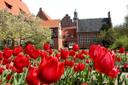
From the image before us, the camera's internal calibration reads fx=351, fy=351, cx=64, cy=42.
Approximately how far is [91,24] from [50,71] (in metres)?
91.9

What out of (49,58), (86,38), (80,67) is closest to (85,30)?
(86,38)

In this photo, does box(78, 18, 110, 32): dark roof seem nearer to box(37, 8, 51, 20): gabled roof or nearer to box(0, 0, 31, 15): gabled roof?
box(37, 8, 51, 20): gabled roof

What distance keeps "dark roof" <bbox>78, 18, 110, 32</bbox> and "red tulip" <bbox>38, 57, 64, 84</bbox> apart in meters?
90.5

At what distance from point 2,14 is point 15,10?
18.8 metres

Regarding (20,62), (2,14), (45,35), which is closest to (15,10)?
(45,35)

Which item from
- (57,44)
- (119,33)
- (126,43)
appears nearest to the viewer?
(126,43)

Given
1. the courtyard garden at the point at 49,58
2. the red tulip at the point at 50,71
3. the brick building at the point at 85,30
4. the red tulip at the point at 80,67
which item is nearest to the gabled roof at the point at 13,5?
the courtyard garden at the point at 49,58

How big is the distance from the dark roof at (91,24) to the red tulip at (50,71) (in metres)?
90.5

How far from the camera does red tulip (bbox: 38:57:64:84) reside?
64.8 inches

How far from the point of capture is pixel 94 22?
93125 mm

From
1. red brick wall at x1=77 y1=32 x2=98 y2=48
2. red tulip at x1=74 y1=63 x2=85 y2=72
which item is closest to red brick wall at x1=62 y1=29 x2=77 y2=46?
red brick wall at x1=77 y1=32 x2=98 y2=48

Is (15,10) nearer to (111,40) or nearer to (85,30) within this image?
(111,40)

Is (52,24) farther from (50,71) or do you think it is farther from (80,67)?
(50,71)

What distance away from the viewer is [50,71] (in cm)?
165
